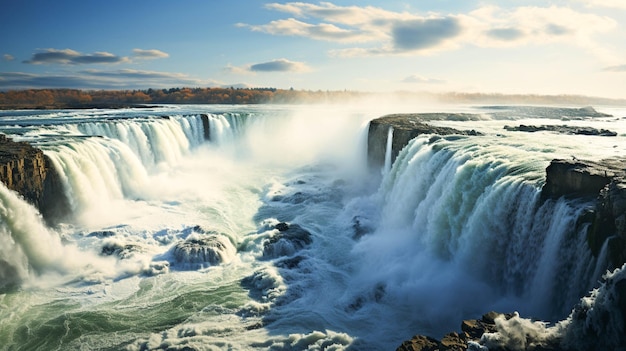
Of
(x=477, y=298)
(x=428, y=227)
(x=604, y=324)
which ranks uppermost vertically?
(x=604, y=324)

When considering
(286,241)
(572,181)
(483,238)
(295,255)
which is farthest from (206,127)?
(572,181)

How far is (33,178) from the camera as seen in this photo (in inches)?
650

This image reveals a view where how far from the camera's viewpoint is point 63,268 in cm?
1438

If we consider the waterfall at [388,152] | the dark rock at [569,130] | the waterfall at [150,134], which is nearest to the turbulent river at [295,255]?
the dark rock at [569,130]

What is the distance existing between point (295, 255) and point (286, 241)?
2.64 ft

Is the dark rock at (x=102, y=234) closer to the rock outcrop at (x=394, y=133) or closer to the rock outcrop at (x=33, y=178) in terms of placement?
the rock outcrop at (x=33, y=178)

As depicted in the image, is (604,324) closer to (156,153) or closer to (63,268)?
(63,268)

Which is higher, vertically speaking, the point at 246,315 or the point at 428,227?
the point at 428,227

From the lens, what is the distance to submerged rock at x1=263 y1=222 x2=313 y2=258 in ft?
52.9

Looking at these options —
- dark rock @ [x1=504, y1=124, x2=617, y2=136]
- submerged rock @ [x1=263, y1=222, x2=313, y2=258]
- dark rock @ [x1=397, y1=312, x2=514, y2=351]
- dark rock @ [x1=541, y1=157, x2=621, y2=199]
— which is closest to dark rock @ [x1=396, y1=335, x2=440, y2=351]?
dark rock @ [x1=397, y1=312, x2=514, y2=351]

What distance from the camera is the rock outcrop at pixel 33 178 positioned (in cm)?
1558

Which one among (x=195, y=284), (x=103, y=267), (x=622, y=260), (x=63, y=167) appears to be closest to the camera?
(x=622, y=260)

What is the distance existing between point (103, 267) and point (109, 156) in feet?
29.8

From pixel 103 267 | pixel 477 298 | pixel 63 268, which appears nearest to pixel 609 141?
pixel 477 298
